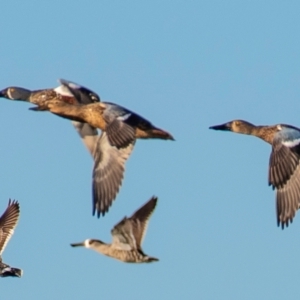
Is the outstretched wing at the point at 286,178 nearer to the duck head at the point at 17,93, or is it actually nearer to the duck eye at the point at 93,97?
the duck eye at the point at 93,97

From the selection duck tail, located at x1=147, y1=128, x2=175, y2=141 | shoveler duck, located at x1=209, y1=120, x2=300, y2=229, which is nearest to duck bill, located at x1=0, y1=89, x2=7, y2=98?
duck tail, located at x1=147, y1=128, x2=175, y2=141

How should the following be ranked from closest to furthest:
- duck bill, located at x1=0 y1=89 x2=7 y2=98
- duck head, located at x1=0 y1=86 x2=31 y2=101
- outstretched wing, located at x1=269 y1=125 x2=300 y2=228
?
1. outstretched wing, located at x1=269 y1=125 x2=300 y2=228
2. duck head, located at x1=0 y1=86 x2=31 y2=101
3. duck bill, located at x1=0 y1=89 x2=7 y2=98

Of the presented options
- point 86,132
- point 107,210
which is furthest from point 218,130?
point 107,210

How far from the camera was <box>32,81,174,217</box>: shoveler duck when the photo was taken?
2859cm

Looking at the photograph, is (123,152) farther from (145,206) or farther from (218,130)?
(218,130)

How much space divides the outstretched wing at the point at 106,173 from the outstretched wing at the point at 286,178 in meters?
2.50

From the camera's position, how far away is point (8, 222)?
3272cm

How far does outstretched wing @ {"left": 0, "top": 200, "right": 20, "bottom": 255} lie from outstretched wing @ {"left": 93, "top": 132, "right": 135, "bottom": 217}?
3523 mm

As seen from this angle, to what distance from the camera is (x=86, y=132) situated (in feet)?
105

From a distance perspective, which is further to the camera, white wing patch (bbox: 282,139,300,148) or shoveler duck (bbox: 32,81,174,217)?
white wing patch (bbox: 282,139,300,148)

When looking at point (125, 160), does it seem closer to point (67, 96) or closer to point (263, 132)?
point (67, 96)

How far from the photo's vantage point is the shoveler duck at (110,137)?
93.8ft

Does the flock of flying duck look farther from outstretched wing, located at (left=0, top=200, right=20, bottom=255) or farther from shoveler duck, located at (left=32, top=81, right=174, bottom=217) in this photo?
outstretched wing, located at (left=0, top=200, right=20, bottom=255)

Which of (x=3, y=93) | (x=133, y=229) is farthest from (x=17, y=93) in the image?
(x=133, y=229)
